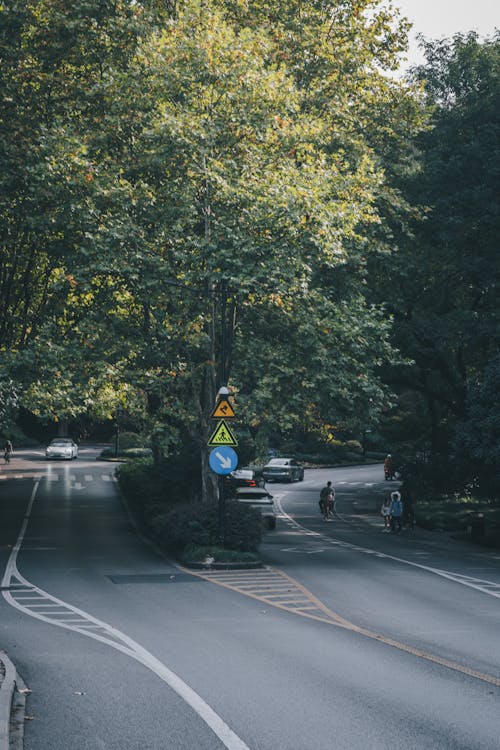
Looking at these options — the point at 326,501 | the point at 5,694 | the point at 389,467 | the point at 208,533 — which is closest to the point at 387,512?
the point at 326,501

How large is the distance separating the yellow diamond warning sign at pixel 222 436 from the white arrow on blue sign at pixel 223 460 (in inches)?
9.5

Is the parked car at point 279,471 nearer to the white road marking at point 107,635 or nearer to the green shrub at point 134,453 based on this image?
the green shrub at point 134,453

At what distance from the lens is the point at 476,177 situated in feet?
112

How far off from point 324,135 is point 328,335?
266 inches

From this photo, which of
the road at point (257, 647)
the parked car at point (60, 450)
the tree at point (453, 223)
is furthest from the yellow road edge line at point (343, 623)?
the parked car at point (60, 450)

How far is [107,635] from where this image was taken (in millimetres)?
13562

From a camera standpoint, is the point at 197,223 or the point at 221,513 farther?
the point at 197,223

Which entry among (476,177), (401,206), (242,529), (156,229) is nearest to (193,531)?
(242,529)

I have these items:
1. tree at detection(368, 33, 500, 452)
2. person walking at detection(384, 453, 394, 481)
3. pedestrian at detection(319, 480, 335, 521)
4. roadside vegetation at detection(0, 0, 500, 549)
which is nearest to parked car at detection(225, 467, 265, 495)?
roadside vegetation at detection(0, 0, 500, 549)

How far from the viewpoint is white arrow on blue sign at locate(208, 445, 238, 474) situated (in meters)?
22.6

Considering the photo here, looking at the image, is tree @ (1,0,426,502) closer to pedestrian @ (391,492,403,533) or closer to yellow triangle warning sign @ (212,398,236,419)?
yellow triangle warning sign @ (212,398,236,419)

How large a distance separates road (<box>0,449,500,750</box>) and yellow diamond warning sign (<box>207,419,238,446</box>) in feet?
10.7

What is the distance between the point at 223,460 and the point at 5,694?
13.8 metres

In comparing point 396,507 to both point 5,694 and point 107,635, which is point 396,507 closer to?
point 107,635
